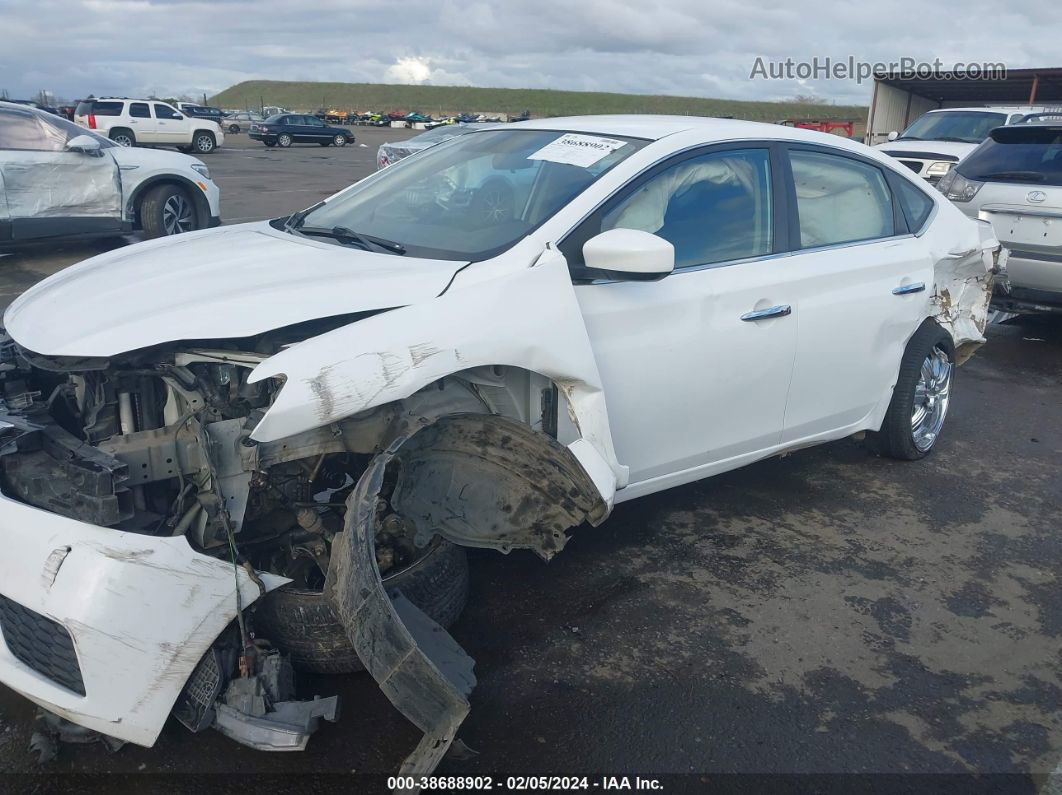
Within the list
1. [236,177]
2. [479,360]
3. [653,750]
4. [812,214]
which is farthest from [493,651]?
[236,177]

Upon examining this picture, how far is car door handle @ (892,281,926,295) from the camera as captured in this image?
4.25 m

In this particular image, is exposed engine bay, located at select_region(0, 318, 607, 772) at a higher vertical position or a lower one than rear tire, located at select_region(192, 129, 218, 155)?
lower

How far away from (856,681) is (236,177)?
20019 mm

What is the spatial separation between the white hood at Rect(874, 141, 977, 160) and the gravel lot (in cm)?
770

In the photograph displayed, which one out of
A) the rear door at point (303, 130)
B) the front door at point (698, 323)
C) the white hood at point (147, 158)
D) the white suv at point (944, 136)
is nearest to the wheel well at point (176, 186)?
the white hood at point (147, 158)

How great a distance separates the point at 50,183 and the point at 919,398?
8.53 m

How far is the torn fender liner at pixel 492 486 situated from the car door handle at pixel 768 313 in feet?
3.62

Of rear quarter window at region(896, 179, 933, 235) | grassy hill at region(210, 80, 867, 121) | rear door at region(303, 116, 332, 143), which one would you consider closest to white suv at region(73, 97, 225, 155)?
rear door at region(303, 116, 332, 143)

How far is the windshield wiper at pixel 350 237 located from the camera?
10.9 feet

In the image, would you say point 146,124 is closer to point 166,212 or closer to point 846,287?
point 166,212

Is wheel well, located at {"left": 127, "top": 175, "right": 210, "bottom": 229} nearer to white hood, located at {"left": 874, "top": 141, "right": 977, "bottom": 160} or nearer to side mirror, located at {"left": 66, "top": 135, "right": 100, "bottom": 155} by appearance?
side mirror, located at {"left": 66, "top": 135, "right": 100, "bottom": 155}

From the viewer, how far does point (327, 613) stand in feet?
8.87

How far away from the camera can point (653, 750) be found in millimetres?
2664

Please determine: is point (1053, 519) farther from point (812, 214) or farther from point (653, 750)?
point (653, 750)
